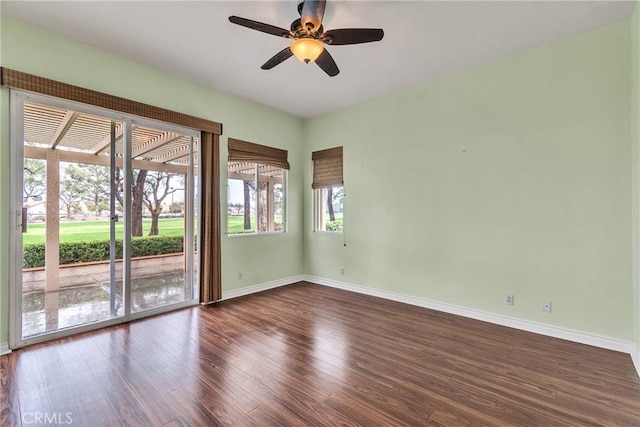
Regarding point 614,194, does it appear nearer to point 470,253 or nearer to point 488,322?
point 470,253

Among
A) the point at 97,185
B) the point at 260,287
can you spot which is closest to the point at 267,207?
the point at 260,287

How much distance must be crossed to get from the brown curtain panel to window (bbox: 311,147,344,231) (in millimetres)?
1765

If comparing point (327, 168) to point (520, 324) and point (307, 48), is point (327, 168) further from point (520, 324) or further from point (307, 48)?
point (520, 324)

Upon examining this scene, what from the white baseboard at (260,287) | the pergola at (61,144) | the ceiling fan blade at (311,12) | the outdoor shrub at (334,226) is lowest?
the white baseboard at (260,287)

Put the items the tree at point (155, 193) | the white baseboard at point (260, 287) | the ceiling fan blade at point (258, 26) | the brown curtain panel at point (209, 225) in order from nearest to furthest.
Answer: the ceiling fan blade at point (258, 26)
the tree at point (155, 193)
the brown curtain panel at point (209, 225)
the white baseboard at point (260, 287)

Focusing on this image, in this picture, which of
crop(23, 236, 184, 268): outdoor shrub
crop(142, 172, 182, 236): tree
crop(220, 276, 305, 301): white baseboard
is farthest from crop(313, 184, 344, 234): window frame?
crop(142, 172, 182, 236): tree

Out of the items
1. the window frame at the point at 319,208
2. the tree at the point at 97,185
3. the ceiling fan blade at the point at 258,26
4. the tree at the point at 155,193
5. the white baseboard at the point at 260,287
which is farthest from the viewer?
the window frame at the point at 319,208

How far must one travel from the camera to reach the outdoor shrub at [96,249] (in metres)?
2.63

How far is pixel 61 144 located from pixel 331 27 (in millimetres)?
2873

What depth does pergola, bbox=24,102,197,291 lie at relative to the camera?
265cm

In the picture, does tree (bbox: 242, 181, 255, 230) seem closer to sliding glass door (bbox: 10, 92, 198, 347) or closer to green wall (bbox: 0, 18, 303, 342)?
green wall (bbox: 0, 18, 303, 342)

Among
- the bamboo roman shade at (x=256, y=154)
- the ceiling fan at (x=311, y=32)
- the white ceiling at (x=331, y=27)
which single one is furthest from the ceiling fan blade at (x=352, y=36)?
the bamboo roman shade at (x=256, y=154)

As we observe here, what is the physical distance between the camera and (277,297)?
4.08 m

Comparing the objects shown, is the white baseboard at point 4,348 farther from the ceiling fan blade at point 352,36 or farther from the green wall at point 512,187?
the green wall at point 512,187
